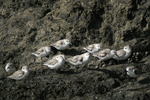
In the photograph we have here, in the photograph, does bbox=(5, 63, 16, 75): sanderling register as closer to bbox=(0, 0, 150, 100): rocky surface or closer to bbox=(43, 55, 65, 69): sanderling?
bbox=(0, 0, 150, 100): rocky surface

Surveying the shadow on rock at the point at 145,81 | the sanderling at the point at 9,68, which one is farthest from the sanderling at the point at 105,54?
the sanderling at the point at 9,68

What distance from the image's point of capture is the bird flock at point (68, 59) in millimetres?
10477

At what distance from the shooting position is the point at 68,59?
11.2 meters

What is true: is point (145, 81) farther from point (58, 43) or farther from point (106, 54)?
point (58, 43)

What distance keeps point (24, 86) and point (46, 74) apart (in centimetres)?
148

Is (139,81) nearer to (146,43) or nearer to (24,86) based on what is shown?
(146,43)

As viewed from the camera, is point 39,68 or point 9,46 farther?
point 9,46

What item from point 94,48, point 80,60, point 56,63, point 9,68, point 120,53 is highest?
point 94,48

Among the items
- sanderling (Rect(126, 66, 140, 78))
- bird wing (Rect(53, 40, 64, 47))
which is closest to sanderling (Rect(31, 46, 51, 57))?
bird wing (Rect(53, 40, 64, 47))

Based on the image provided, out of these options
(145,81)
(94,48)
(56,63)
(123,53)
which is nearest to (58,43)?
(56,63)

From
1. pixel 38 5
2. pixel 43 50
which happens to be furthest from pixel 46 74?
pixel 38 5

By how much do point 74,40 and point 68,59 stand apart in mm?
2008

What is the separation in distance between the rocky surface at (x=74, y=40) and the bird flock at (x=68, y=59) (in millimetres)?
365

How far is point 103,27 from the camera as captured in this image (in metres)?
13.0
